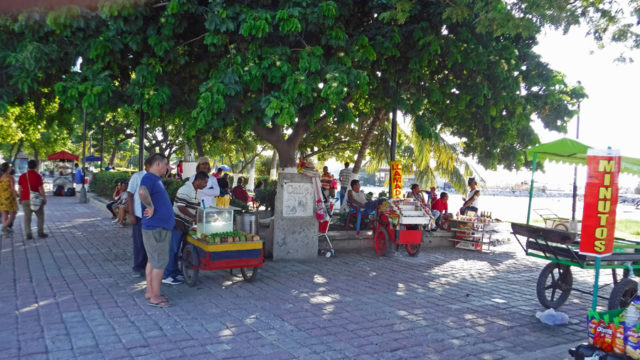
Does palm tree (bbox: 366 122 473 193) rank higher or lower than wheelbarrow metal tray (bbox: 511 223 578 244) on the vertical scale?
higher

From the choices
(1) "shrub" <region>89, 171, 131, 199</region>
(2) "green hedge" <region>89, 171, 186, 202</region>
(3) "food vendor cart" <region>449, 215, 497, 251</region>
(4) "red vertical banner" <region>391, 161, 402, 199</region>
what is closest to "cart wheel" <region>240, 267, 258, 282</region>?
(4) "red vertical banner" <region>391, 161, 402, 199</region>

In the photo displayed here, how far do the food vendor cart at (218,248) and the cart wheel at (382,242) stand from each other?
363 cm

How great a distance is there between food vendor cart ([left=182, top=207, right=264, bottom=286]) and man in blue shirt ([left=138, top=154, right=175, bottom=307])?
0.84 m

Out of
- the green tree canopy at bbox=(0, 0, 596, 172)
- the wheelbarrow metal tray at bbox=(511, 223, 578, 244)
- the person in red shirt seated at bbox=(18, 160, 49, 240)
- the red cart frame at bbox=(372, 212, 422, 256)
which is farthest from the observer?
the person in red shirt seated at bbox=(18, 160, 49, 240)

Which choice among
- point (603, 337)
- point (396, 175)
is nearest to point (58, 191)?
point (396, 175)

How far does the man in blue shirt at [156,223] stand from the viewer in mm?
5602

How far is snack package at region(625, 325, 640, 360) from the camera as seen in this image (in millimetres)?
3844

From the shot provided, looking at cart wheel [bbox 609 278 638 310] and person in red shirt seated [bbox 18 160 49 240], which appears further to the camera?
person in red shirt seated [bbox 18 160 49 240]

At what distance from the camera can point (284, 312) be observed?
571 cm

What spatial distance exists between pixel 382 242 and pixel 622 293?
504 cm

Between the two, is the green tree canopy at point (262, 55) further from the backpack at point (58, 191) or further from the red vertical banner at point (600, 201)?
the backpack at point (58, 191)

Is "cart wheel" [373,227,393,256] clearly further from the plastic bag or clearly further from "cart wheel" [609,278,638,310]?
"cart wheel" [609,278,638,310]

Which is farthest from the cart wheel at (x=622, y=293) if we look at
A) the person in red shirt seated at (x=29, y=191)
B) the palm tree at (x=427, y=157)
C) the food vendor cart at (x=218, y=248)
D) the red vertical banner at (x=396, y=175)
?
the person in red shirt seated at (x=29, y=191)

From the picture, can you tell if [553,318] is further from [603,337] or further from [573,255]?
[603,337]
